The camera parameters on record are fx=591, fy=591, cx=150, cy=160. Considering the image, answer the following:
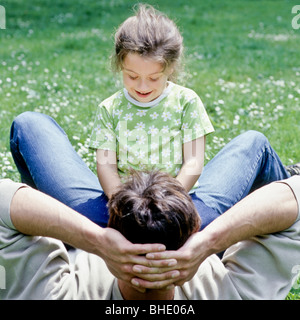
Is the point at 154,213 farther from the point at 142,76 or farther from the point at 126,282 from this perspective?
the point at 142,76

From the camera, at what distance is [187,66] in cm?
648

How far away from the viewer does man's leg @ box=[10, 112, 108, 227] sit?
331 cm

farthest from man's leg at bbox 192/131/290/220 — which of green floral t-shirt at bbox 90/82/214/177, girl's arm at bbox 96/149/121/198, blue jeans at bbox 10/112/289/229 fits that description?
girl's arm at bbox 96/149/121/198

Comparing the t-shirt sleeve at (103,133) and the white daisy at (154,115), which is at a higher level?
the white daisy at (154,115)

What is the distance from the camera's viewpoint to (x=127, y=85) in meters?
3.46

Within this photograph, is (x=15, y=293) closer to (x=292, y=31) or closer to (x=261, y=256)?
(x=261, y=256)

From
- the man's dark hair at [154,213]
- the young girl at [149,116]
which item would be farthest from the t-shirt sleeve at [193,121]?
the man's dark hair at [154,213]

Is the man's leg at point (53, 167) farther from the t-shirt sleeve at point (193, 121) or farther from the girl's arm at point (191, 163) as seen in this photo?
the t-shirt sleeve at point (193, 121)

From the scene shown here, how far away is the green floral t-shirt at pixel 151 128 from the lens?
137 inches

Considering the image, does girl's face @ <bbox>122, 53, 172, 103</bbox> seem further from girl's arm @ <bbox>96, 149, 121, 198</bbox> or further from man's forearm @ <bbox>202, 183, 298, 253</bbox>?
man's forearm @ <bbox>202, 183, 298, 253</bbox>

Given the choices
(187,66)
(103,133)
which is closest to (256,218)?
(103,133)

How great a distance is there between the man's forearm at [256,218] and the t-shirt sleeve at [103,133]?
3.76ft

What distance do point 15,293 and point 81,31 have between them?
33.1ft
